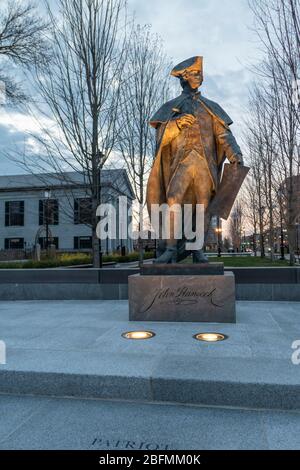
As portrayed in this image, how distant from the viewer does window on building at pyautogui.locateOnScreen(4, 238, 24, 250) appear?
4769 centimetres

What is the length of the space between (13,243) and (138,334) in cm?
4672

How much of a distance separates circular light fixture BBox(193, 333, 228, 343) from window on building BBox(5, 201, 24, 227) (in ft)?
153

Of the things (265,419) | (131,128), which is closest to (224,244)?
(131,128)

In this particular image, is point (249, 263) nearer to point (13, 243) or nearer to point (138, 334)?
point (138, 334)

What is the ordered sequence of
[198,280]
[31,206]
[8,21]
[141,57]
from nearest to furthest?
[198,280] → [8,21] → [141,57] → [31,206]

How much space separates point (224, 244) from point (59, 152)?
79.9 metres

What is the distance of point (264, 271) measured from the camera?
7805 millimetres

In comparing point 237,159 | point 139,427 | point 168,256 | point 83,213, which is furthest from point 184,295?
point 83,213

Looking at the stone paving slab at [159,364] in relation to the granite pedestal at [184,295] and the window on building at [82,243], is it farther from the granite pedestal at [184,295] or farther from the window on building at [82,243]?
the window on building at [82,243]

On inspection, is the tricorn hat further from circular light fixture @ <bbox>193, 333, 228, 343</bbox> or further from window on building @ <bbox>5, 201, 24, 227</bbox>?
window on building @ <bbox>5, 201, 24, 227</bbox>

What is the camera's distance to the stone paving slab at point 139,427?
246 cm

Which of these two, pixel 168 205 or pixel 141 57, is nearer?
pixel 168 205
